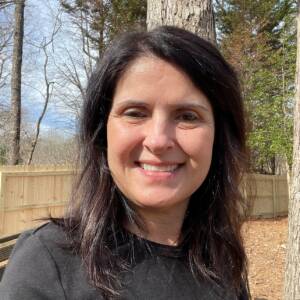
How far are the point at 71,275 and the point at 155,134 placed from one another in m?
0.46

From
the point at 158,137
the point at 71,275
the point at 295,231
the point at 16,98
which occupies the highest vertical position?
the point at 16,98

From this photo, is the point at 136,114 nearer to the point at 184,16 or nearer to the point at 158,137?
the point at 158,137

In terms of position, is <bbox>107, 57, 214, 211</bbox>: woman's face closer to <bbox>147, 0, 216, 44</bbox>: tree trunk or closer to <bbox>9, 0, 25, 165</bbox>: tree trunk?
<bbox>147, 0, 216, 44</bbox>: tree trunk

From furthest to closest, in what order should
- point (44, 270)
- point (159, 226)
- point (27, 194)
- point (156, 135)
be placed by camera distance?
point (27, 194) < point (159, 226) < point (156, 135) < point (44, 270)

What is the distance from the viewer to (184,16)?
294 centimetres

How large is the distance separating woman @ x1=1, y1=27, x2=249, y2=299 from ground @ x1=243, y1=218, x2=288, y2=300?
3389 millimetres

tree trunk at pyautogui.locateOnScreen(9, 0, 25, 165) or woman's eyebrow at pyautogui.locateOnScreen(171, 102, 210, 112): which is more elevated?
tree trunk at pyautogui.locateOnScreen(9, 0, 25, 165)

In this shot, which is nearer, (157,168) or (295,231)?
(157,168)

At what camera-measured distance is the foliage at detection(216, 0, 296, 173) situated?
1355 cm

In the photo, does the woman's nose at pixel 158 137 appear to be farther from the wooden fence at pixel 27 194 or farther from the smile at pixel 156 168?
the wooden fence at pixel 27 194

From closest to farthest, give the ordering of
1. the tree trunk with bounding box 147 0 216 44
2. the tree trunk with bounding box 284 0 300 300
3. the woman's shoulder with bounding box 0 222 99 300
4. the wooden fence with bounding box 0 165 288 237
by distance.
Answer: the woman's shoulder with bounding box 0 222 99 300, the tree trunk with bounding box 147 0 216 44, the tree trunk with bounding box 284 0 300 300, the wooden fence with bounding box 0 165 288 237

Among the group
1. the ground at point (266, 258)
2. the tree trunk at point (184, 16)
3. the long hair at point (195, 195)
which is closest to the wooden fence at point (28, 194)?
the ground at point (266, 258)

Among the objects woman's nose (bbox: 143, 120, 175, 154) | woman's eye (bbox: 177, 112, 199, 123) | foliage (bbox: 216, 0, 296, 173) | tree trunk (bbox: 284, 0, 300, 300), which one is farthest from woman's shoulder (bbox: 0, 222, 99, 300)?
foliage (bbox: 216, 0, 296, 173)

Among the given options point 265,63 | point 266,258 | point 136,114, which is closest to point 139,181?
point 136,114
